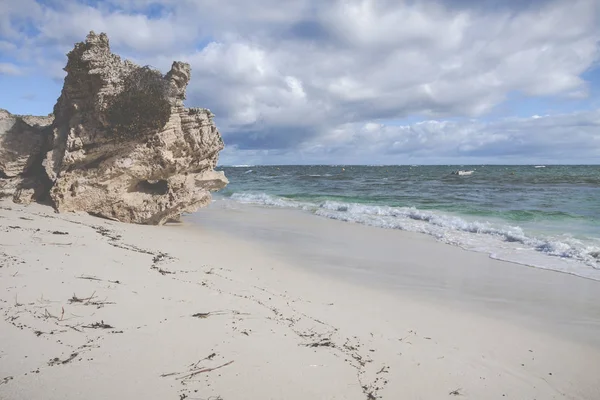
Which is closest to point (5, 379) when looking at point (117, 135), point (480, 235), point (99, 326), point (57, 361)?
point (57, 361)

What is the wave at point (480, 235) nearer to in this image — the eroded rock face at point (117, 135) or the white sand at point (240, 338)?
the white sand at point (240, 338)

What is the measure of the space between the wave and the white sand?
3.69m

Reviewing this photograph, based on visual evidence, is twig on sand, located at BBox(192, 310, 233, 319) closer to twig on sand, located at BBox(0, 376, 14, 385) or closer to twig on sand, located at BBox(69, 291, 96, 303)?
twig on sand, located at BBox(69, 291, 96, 303)

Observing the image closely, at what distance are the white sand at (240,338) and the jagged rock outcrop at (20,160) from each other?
4072 millimetres

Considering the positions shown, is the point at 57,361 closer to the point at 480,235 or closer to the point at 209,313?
the point at 209,313

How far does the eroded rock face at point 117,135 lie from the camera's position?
9.66 meters

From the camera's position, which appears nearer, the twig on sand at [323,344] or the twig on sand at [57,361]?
the twig on sand at [57,361]

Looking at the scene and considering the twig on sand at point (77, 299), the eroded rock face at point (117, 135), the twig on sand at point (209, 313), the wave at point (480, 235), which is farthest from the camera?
the eroded rock face at point (117, 135)

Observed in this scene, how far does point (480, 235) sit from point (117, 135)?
441 inches

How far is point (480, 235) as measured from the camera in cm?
1249

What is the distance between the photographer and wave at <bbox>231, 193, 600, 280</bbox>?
31.0 ft

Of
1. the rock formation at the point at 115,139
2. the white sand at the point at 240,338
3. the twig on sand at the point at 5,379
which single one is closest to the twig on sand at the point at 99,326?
the white sand at the point at 240,338

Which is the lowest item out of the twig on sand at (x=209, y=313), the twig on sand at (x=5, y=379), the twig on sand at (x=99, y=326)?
the twig on sand at (x=209, y=313)

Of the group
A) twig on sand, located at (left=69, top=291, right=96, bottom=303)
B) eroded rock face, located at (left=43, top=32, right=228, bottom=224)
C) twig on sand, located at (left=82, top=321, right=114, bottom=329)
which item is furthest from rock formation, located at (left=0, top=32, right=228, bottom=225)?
twig on sand, located at (left=82, top=321, right=114, bottom=329)
